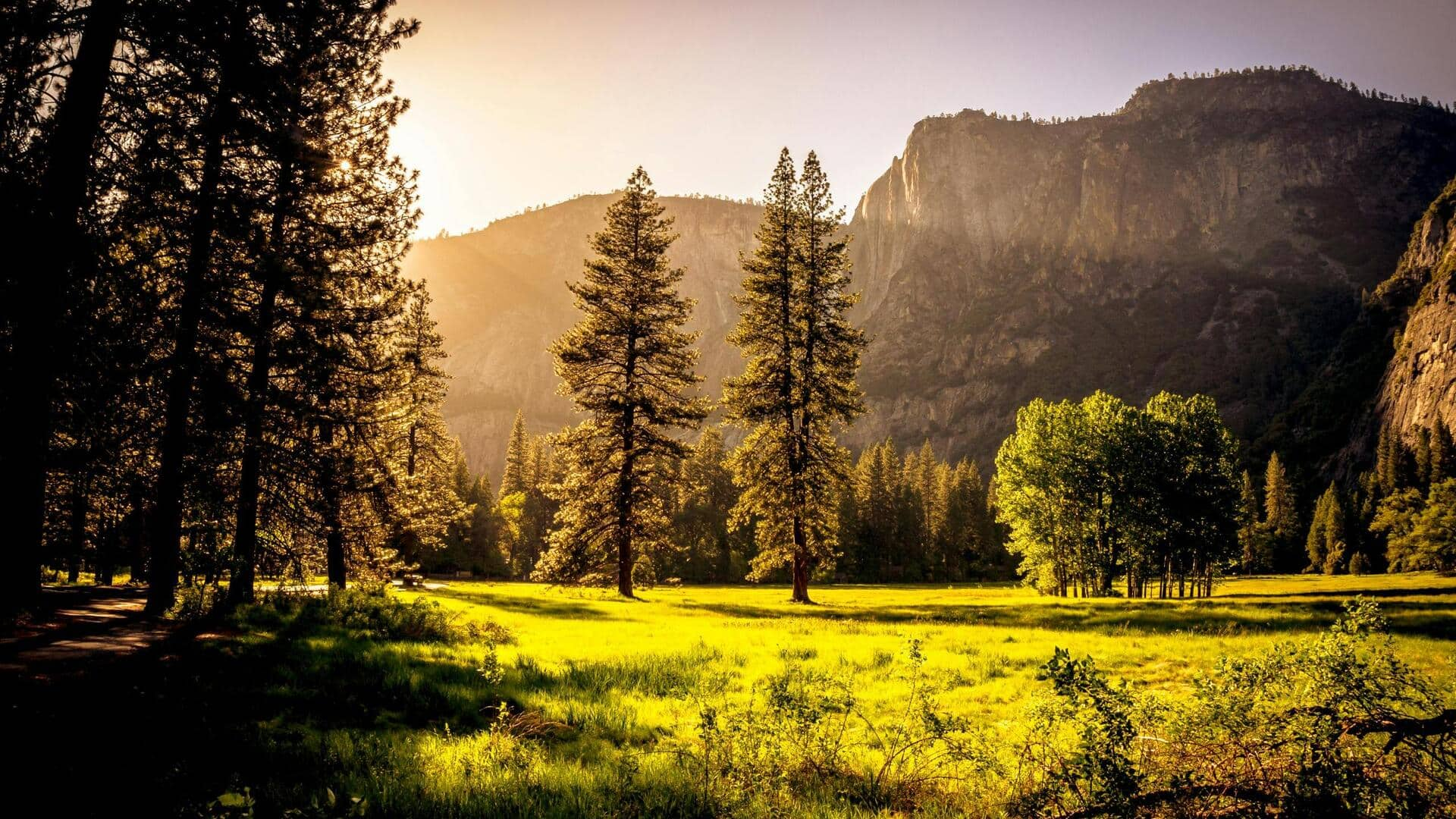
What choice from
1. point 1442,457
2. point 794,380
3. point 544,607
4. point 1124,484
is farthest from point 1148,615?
point 1442,457

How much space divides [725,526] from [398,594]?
5270 cm

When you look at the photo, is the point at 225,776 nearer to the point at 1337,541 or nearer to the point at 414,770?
the point at 414,770

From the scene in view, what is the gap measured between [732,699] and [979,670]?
15.4 feet

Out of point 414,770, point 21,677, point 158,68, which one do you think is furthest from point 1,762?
point 158,68

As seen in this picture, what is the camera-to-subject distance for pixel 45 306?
825cm

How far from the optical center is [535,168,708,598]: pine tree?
2494 centimetres

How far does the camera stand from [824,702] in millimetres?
5250

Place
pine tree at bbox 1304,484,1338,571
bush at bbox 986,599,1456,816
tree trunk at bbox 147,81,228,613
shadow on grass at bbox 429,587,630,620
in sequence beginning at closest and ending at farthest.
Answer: bush at bbox 986,599,1456,816 < tree trunk at bbox 147,81,228,613 < shadow on grass at bbox 429,587,630,620 < pine tree at bbox 1304,484,1338,571

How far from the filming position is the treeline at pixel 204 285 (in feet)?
27.2

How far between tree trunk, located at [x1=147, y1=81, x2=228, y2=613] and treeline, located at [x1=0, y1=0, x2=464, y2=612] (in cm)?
5

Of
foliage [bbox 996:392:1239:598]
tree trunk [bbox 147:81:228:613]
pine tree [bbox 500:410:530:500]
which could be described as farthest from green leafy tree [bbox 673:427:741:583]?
tree trunk [bbox 147:81:228:613]

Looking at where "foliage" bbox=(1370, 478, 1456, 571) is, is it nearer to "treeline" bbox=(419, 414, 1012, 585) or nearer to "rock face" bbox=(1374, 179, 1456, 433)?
"rock face" bbox=(1374, 179, 1456, 433)

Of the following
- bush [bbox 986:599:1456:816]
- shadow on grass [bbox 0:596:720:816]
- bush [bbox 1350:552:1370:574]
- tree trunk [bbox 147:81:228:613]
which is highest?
tree trunk [bbox 147:81:228:613]

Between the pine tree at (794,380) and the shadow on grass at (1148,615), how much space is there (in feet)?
12.8
